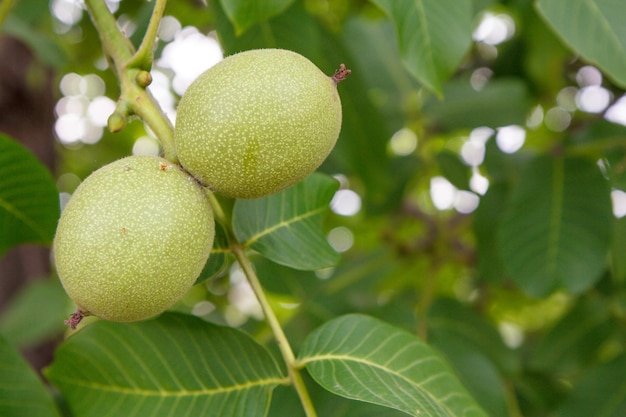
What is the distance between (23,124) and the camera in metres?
2.23

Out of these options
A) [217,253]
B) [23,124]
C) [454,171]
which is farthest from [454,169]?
[23,124]

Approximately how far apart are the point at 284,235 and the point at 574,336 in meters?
1.02

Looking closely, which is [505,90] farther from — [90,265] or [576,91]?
[90,265]

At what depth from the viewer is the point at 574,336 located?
1.72 meters

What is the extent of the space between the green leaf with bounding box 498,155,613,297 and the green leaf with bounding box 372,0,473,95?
1.66 feet

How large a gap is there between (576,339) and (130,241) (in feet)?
4.39

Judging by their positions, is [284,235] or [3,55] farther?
[3,55]

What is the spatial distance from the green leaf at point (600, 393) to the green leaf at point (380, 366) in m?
0.58

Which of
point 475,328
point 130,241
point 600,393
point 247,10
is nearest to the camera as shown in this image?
point 130,241

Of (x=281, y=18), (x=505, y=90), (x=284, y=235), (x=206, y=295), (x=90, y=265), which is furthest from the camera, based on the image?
(x=206, y=295)

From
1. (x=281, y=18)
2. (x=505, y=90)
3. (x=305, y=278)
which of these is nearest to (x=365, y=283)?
(x=305, y=278)

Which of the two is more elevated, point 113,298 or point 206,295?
point 113,298

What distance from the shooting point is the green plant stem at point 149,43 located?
0.88 metres

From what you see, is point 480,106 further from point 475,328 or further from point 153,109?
point 153,109
